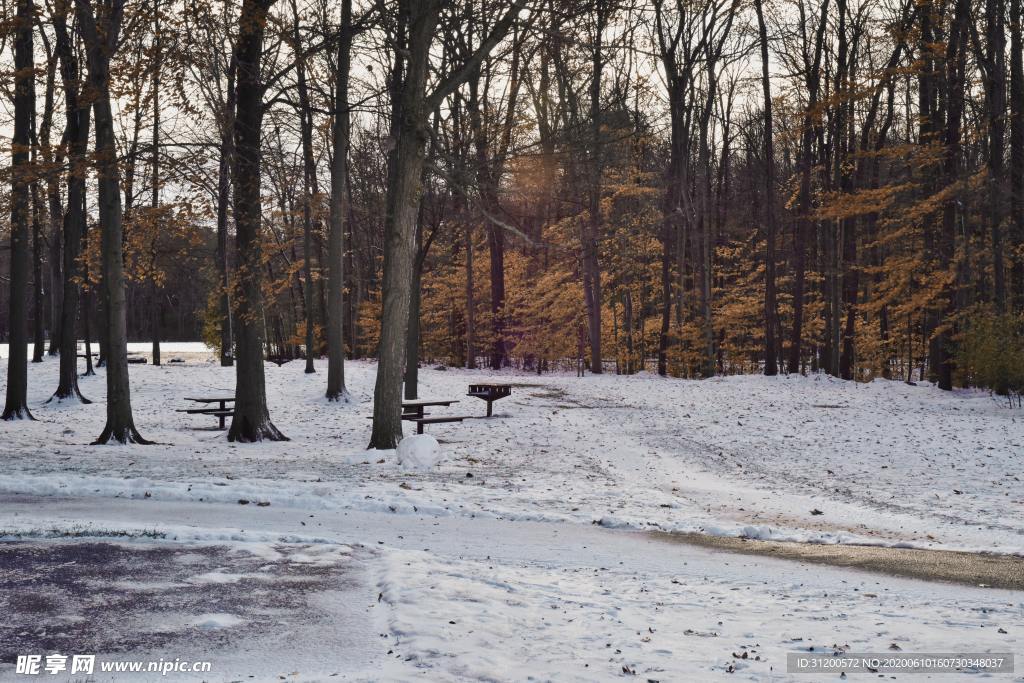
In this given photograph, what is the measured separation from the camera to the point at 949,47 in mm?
21781

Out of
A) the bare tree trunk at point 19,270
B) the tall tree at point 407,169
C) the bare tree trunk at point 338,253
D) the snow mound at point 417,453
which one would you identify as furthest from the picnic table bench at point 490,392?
the bare tree trunk at point 19,270

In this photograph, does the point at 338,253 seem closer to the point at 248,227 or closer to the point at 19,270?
the point at 19,270

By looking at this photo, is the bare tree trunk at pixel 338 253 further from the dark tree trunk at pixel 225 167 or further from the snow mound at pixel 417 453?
the snow mound at pixel 417 453

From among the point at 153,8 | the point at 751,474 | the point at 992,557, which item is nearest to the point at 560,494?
the point at 751,474

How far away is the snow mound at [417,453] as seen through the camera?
11.7 m

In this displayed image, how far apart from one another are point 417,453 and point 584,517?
11.0 feet

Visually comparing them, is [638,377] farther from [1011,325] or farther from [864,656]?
[864,656]

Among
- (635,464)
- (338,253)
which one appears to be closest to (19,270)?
(338,253)

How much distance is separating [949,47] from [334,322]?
17.2 meters

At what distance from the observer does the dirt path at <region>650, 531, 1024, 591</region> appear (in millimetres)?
6914

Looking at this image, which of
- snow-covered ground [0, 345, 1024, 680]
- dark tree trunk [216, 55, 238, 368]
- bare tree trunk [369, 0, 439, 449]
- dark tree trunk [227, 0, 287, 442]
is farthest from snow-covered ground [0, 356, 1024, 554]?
dark tree trunk [216, 55, 238, 368]

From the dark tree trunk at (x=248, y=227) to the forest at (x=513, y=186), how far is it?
0.05m

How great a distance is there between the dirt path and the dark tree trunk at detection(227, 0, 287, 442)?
26.8ft

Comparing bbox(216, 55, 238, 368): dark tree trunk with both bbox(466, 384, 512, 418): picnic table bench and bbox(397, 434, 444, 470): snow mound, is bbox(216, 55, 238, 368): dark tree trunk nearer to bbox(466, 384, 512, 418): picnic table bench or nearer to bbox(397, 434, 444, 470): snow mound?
bbox(397, 434, 444, 470): snow mound
